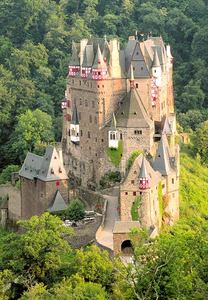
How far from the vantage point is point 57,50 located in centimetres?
9206

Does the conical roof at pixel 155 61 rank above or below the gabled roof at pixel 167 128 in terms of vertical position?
above

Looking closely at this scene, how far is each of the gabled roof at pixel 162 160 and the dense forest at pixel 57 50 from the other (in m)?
16.8

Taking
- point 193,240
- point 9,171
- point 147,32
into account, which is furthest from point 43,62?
point 193,240

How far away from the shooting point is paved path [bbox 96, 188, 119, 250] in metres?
49.2

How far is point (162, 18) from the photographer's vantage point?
94438 mm

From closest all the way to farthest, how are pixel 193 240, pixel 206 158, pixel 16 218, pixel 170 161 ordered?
1. pixel 193 240
2. pixel 170 161
3. pixel 16 218
4. pixel 206 158

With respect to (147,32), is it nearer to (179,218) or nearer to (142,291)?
(179,218)

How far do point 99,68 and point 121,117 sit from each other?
3765 mm

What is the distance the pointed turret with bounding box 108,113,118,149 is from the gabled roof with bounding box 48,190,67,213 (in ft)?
16.4

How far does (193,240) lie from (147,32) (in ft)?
197

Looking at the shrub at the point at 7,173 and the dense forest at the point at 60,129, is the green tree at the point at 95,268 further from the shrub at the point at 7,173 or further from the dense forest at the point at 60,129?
the shrub at the point at 7,173

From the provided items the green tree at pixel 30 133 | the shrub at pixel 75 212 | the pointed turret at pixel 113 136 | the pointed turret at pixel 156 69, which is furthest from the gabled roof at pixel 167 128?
the green tree at pixel 30 133

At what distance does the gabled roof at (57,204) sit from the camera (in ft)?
180

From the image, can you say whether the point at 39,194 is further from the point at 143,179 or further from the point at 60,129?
the point at 60,129
